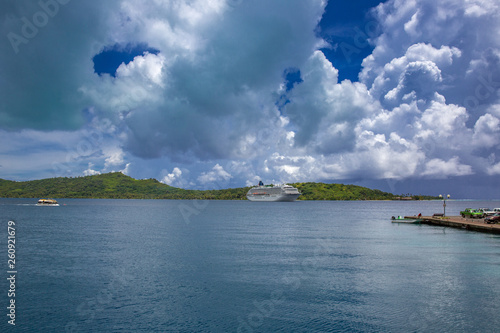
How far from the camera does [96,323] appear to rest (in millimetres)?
23812

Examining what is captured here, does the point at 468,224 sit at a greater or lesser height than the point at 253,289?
greater

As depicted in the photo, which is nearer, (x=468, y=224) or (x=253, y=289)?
(x=253, y=289)

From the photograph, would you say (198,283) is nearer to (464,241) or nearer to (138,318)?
(138,318)

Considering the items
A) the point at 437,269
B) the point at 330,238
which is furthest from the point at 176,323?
the point at 330,238

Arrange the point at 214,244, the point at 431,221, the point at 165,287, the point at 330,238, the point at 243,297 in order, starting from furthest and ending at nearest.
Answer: the point at 431,221
the point at 330,238
the point at 214,244
the point at 165,287
the point at 243,297

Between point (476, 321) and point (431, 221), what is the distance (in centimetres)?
8342

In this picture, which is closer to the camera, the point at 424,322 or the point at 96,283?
the point at 424,322

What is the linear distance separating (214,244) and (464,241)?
147 ft

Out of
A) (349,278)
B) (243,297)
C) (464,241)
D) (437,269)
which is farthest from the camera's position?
(464,241)

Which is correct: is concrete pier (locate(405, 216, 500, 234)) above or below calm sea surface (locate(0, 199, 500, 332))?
above

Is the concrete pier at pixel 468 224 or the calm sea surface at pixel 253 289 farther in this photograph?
the concrete pier at pixel 468 224

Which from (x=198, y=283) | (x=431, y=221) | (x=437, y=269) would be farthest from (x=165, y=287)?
(x=431, y=221)

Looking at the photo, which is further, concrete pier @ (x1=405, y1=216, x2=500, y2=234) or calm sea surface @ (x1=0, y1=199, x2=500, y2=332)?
concrete pier @ (x1=405, y1=216, x2=500, y2=234)

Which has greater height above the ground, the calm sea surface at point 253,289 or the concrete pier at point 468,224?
the concrete pier at point 468,224
